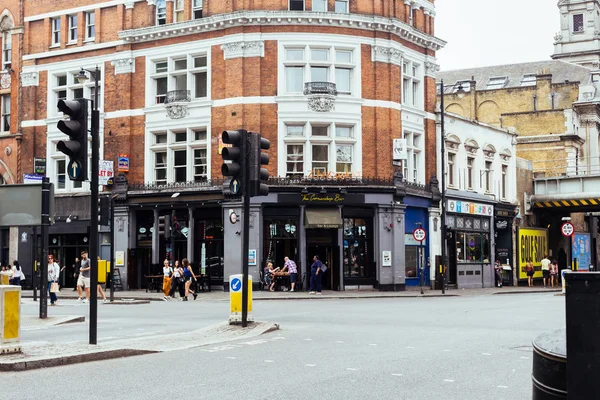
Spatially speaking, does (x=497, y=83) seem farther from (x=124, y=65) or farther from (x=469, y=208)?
(x=124, y=65)

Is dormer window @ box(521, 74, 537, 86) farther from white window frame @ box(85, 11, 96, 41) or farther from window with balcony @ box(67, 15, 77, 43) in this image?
window with balcony @ box(67, 15, 77, 43)

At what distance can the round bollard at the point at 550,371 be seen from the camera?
182 inches

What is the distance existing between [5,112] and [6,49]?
11.9ft

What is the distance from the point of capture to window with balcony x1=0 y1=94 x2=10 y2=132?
46.4 meters

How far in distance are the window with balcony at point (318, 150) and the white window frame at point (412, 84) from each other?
4.53 meters

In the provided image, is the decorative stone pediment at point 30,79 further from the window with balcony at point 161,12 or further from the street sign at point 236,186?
the street sign at point 236,186

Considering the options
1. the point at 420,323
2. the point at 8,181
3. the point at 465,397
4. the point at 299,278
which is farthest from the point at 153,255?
the point at 465,397

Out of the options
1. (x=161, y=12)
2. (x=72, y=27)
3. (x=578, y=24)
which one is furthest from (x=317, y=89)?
(x=578, y=24)

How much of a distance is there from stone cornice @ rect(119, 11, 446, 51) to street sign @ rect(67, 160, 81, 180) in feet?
88.6

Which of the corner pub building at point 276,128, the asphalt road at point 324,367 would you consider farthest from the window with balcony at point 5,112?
the asphalt road at point 324,367

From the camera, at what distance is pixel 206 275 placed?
38562 mm

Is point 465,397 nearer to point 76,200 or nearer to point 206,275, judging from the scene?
point 206,275

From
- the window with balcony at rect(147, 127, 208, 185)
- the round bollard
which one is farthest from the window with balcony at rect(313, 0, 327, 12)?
the round bollard

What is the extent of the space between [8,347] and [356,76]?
29328 millimetres
